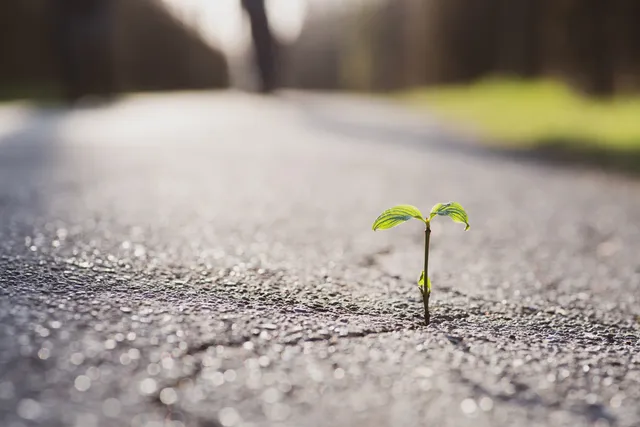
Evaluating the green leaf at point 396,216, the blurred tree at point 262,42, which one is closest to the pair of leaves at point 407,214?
the green leaf at point 396,216

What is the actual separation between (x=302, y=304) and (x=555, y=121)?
570 centimetres

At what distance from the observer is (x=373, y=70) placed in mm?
33688

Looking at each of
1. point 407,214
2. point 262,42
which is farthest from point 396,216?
point 262,42

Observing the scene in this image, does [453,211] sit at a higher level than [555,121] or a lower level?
lower

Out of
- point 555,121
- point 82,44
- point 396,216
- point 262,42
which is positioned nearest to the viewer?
point 396,216

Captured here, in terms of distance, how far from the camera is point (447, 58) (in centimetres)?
1744

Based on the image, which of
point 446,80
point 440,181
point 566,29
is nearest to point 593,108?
point 566,29

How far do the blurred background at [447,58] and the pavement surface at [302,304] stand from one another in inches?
112

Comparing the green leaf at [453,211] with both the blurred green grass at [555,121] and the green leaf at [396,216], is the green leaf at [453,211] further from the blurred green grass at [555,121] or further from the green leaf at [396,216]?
the blurred green grass at [555,121]

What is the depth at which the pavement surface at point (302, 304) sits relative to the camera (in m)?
0.91

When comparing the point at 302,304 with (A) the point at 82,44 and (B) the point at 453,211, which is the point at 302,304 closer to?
(B) the point at 453,211

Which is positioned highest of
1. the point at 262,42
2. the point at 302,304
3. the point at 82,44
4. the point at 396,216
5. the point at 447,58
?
the point at 447,58

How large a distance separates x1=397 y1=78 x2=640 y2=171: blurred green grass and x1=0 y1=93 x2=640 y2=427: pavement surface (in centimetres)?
154

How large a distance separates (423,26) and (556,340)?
21024 mm
